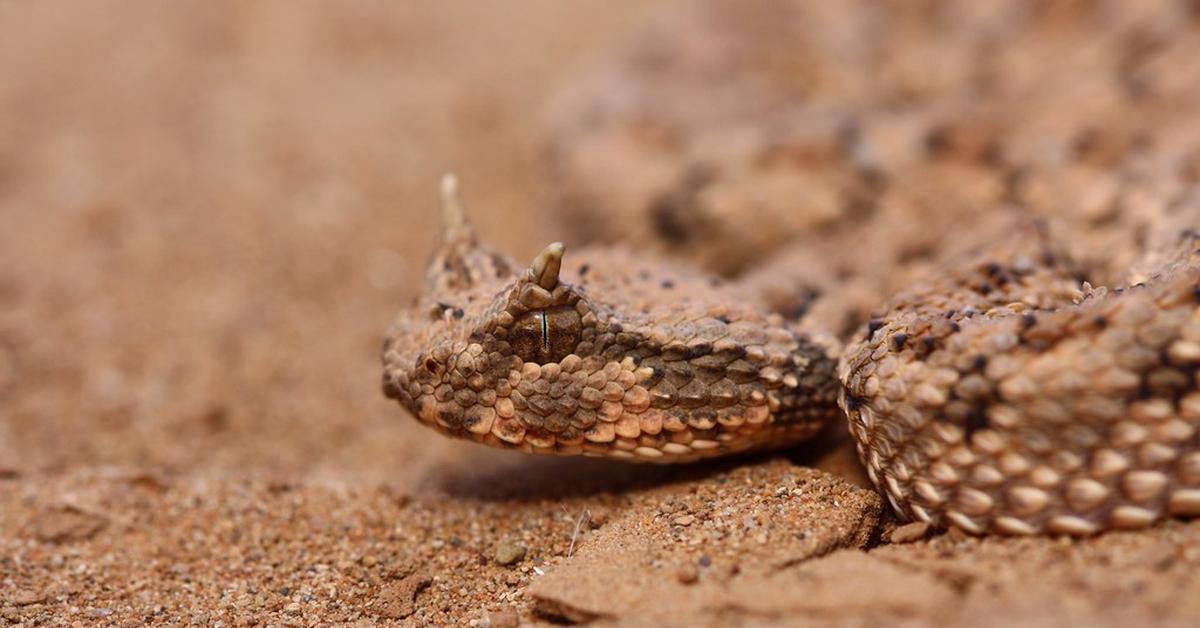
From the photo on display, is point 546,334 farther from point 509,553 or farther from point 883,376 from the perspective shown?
point 883,376

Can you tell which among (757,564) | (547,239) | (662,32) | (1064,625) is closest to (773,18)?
(662,32)

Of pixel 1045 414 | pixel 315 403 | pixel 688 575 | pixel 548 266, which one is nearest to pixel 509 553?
pixel 688 575

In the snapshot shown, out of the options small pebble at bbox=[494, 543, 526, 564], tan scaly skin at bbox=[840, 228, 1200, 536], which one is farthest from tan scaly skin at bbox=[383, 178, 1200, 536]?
small pebble at bbox=[494, 543, 526, 564]

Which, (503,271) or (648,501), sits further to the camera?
(503,271)

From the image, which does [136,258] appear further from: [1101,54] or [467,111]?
[1101,54]

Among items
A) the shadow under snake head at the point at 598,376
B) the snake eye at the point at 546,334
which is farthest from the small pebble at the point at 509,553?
the snake eye at the point at 546,334

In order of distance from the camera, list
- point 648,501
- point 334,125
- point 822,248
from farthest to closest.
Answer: point 334,125
point 822,248
point 648,501

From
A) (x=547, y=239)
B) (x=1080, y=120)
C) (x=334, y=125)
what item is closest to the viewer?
(x=1080, y=120)

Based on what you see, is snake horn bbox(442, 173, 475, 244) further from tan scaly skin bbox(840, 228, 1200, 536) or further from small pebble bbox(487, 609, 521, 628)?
tan scaly skin bbox(840, 228, 1200, 536)
